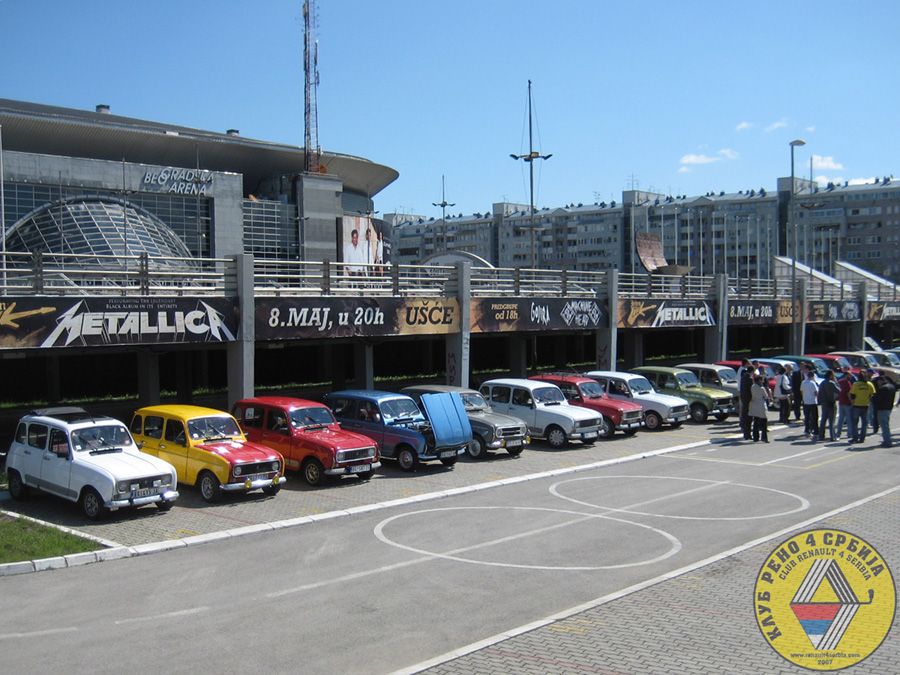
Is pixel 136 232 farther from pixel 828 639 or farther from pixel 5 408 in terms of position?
pixel 828 639

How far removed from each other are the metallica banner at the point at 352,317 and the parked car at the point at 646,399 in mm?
5047

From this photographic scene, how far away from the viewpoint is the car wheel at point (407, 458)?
1902 centimetres

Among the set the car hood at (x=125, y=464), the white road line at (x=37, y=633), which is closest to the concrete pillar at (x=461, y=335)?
the car hood at (x=125, y=464)

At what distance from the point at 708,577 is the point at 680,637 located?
2.42 meters

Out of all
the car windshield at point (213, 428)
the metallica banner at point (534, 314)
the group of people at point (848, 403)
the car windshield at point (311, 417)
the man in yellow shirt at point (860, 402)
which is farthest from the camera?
the metallica banner at point (534, 314)

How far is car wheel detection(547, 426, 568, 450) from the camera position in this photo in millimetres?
22766

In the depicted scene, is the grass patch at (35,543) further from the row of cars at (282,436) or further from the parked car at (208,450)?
the parked car at (208,450)

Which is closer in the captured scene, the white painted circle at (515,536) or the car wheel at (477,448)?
the white painted circle at (515,536)

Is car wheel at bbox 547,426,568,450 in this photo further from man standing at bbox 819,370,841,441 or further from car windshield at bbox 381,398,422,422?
man standing at bbox 819,370,841,441

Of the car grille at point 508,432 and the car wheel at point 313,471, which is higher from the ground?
the car grille at point 508,432

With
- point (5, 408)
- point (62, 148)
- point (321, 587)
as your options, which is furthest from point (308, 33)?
point (321, 587)

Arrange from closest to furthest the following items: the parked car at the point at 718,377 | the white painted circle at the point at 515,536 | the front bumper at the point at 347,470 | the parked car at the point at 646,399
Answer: the white painted circle at the point at 515,536 < the front bumper at the point at 347,470 < the parked car at the point at 646,399 < the parked car at the point at 718,377

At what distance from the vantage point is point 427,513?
1516cm

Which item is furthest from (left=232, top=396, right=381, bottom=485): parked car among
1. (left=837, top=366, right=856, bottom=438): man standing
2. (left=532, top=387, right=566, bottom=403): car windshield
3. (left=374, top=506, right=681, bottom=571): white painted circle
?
(left=837, top=366, right=856, bottom=438): man standing
